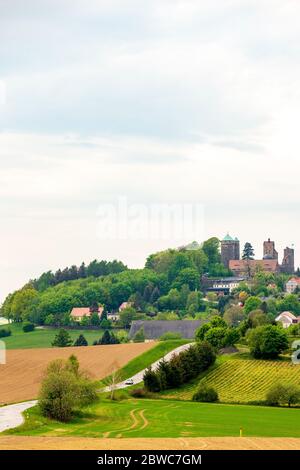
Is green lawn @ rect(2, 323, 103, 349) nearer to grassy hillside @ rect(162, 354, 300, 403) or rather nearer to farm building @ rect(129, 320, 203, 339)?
farm building @ rect(129, 320, 203, 339)

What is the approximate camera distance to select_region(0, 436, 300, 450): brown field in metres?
52.6

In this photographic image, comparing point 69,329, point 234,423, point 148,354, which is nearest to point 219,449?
point 234,423

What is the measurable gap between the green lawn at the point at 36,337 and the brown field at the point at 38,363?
33.0m

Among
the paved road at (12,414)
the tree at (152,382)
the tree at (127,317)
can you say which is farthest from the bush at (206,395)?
the tree at (127,317)

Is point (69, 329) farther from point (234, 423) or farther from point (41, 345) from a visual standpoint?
point (234, 423)

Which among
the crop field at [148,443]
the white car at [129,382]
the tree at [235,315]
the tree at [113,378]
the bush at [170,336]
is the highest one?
the tree at [235,315]

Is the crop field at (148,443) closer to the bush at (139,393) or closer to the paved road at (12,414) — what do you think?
the paved road at (12,414)

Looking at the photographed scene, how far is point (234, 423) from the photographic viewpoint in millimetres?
67562

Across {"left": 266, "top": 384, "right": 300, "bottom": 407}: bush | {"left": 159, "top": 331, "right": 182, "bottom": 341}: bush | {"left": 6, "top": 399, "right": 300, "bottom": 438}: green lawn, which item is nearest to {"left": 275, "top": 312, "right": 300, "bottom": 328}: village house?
{"left": 159, "top": 331, "right": 182, "bottom": 341}: bush

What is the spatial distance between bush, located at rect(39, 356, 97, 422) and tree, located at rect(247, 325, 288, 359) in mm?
31058

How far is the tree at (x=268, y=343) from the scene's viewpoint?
10031 cm
